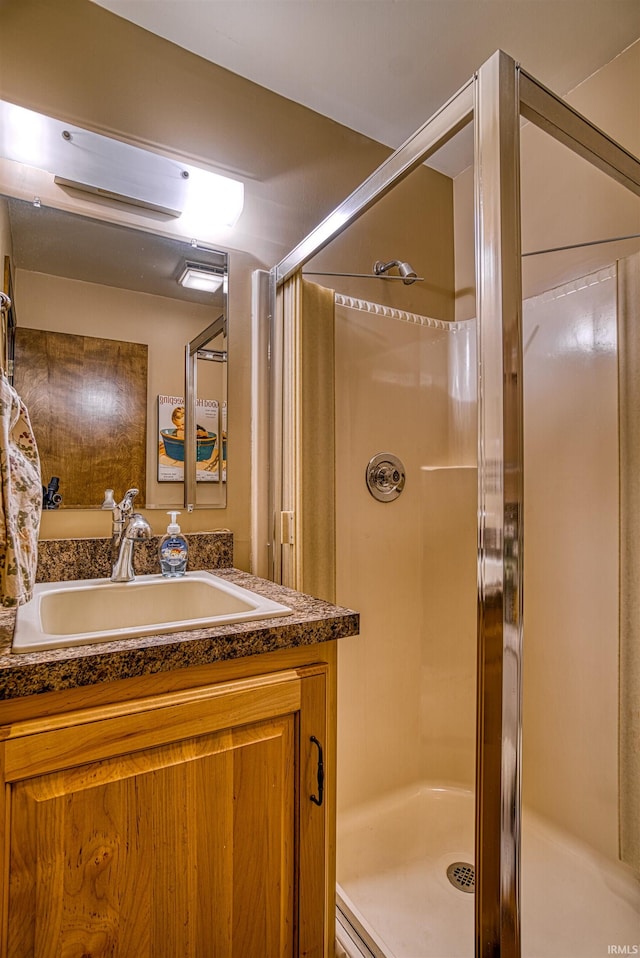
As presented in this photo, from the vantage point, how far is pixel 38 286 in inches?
48.9

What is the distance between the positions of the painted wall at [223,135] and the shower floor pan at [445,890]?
920 millimetres

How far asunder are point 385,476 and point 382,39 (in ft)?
4.25

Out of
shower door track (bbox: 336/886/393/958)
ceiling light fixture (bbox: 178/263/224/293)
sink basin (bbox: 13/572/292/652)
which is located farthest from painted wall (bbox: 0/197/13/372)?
shower door track (bbox: 336/886/393/958)

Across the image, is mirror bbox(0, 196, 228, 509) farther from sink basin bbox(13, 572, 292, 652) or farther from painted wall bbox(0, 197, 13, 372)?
sink basin bbox(13, 572, 292, 652)

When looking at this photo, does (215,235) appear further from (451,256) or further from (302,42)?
(451,256)

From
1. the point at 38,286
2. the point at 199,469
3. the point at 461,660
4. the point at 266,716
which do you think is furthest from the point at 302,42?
the point at 461,660

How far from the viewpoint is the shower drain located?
1358 mm

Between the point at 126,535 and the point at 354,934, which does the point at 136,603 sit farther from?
the point at 354,934

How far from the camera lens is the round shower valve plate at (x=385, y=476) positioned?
170cm

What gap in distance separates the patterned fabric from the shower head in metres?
1.31

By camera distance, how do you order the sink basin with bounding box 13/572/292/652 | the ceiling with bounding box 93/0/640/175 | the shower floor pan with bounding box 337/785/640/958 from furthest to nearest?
the ceiling with bounding box 93/0/640/175
the shower floor pan with bounding box 337/785/640/958
the sink basin with bounding box 13/572/292/652

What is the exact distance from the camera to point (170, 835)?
0.78m

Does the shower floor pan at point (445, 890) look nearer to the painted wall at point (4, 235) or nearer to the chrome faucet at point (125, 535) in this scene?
the chrome faucet at point (125, 535)

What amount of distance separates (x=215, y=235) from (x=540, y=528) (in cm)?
134
